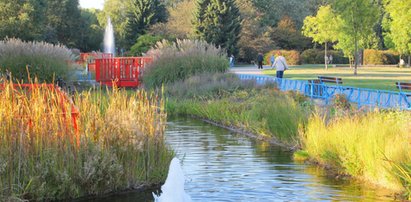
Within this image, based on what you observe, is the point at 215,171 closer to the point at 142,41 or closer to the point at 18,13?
the point at 142,41

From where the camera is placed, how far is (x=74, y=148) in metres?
7.99

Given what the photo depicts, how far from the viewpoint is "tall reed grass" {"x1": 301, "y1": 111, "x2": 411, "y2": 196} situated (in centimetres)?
834

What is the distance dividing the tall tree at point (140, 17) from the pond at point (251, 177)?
46176mm

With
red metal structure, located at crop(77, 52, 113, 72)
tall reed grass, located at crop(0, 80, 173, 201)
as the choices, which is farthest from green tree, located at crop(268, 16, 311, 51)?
tall reed grass, located at crop(0, 80, 173, 201)

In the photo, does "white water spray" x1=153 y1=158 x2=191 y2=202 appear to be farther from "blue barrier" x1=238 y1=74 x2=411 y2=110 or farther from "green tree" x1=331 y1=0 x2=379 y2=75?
"green tree" x1=331 y1=0 x2=379 y2=75

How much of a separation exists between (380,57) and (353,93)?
44.0 meters

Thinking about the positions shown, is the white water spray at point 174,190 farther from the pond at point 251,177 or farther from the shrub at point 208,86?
the shrub at point 208,86

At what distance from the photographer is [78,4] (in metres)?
66.9

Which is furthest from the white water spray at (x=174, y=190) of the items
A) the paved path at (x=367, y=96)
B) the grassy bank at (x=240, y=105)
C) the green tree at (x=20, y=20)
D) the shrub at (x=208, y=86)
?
the green tree at (x=20, y=20)

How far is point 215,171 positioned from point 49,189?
3132mm

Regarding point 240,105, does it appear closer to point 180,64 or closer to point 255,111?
point 255,111

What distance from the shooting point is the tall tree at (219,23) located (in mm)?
51594

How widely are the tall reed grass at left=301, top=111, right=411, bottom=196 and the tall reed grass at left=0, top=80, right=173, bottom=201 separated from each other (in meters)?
2.92

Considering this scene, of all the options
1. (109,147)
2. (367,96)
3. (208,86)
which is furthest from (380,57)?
(109,147)
